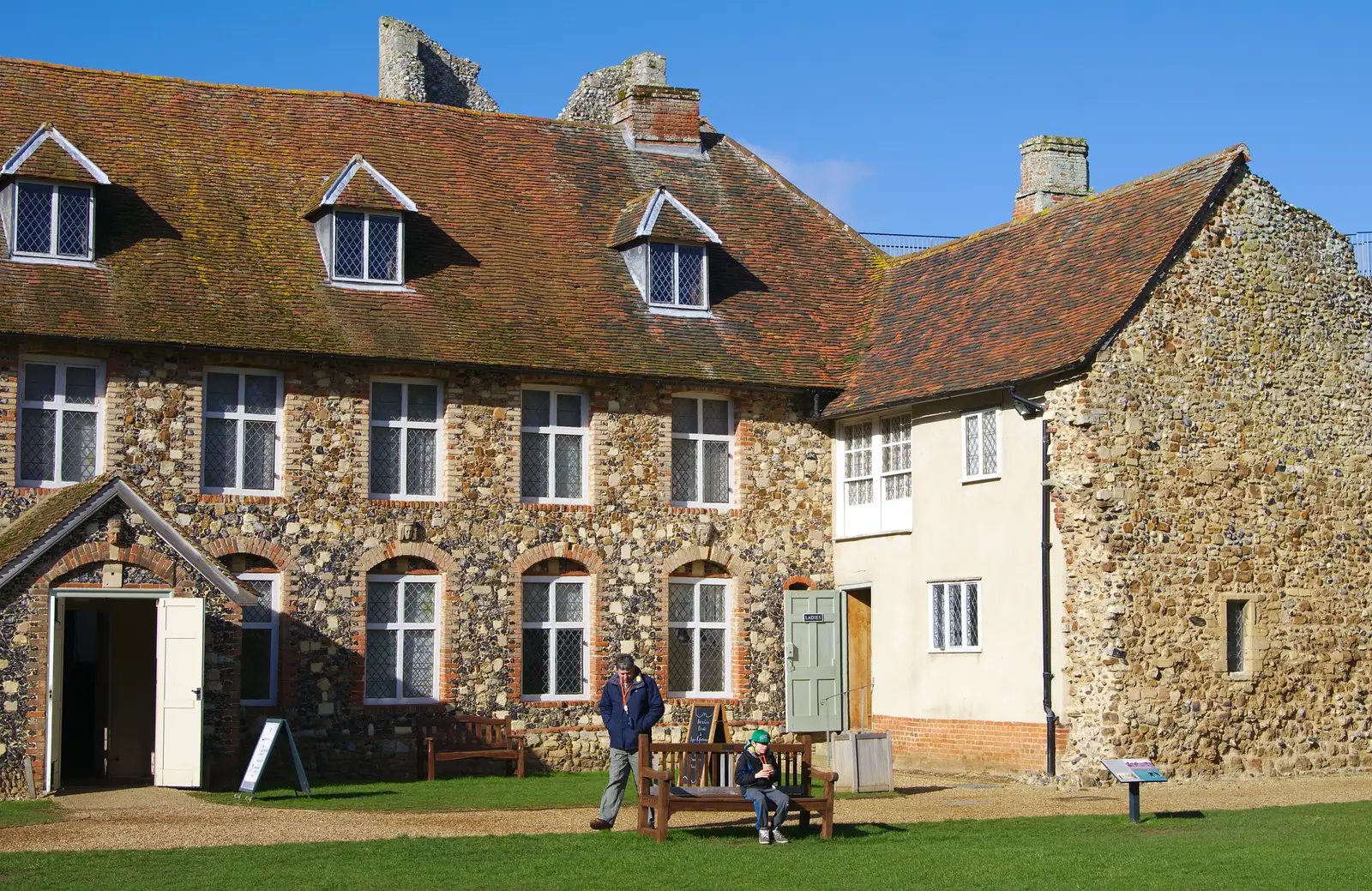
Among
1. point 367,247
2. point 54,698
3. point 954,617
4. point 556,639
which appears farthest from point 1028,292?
point 54,698

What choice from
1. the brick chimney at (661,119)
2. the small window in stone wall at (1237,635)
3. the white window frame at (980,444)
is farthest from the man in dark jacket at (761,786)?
the brick chimney at (661,119)

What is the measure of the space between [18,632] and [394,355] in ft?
20.1

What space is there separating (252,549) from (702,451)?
6.87m

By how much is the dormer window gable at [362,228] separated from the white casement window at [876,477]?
283 inches

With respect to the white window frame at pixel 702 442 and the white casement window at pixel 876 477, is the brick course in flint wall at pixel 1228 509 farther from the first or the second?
the white window frame at pixel 702 442

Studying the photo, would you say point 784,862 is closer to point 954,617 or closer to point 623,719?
point 623,719

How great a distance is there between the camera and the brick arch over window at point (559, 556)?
25.5m

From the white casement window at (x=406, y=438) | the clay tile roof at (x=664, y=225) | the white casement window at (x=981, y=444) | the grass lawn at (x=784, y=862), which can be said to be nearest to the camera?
the grass lawn at (x=784, y=862)

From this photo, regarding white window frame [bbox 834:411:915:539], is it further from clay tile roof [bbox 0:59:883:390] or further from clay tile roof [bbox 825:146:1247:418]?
clay tile roof [bbox 0:59:883:390]

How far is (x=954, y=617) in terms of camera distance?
25188mm

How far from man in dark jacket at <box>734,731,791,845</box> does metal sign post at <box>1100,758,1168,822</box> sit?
3451mm

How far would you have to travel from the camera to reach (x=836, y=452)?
1094 inches

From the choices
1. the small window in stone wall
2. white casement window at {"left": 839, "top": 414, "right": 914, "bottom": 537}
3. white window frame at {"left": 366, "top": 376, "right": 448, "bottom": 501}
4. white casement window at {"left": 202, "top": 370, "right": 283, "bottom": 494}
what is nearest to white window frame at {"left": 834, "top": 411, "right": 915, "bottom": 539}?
white casement window at {"left": 839, "top": 414, "right": 914, "bottom": 537}

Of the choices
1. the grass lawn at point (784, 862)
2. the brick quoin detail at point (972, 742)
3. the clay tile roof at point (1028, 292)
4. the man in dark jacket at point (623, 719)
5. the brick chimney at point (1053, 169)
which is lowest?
the grass lawn at point (784, 862)
